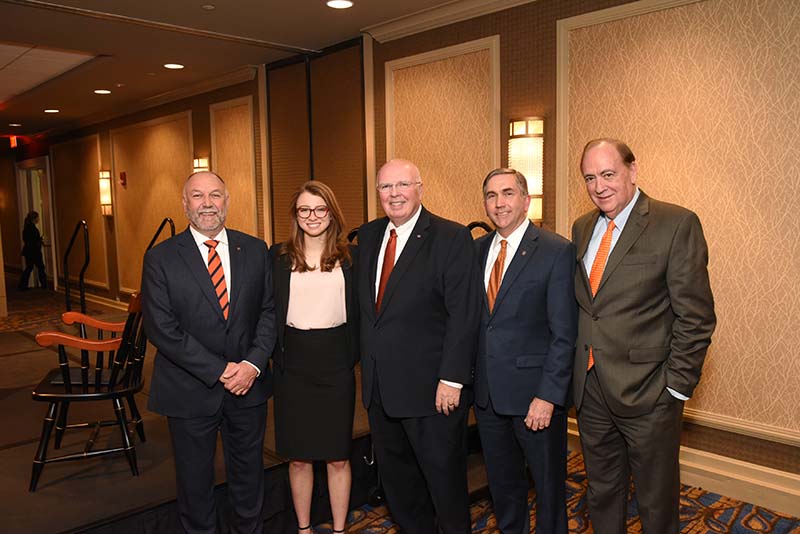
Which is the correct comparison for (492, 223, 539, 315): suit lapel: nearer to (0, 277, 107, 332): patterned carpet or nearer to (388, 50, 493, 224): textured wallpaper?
(388, 50, 493, 224): textured wallpaper

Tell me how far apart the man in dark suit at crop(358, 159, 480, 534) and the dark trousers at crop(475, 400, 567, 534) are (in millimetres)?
113

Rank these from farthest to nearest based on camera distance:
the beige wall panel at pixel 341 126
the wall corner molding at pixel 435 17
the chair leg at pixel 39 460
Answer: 1. the beige wall panel at pixel 341 126
2. the wall corner molding at pixel 435 17
3. the chair leg at pixel 39 460

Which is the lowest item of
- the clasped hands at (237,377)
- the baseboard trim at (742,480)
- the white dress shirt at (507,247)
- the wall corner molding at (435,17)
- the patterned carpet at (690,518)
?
the patterned carpet at (690,518)

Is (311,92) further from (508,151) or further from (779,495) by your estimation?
(779,495)

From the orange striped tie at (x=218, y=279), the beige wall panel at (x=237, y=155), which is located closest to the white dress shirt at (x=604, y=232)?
the orange striped tie at (x=218, y=279)

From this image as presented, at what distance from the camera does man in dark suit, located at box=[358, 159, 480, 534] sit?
2.42m

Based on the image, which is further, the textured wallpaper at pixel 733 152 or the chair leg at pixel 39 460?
the textured wallpaper at pixel 733 152

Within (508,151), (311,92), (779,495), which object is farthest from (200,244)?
(311,92)

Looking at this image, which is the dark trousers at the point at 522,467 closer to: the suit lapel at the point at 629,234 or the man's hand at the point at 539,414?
the man's hand at the point at 539,414

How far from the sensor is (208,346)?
8.14 feet

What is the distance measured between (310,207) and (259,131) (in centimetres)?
432

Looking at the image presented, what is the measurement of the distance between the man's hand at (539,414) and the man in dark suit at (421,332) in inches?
9.5

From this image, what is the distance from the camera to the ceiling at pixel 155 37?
4.41m

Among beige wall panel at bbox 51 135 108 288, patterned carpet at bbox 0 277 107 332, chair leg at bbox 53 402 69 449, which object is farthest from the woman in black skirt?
beige wall panel at bbox 51 135 108 288
